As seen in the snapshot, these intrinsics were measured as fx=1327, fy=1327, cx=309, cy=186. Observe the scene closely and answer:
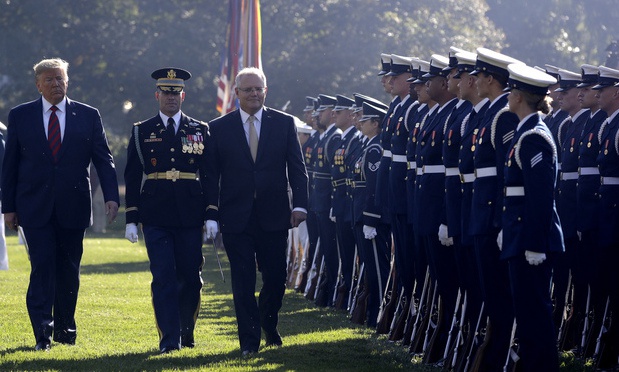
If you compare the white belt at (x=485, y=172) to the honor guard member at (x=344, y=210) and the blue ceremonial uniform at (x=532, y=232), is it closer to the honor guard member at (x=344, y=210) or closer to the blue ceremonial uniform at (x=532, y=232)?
the blue ceremonial uniform at (x=532, y=232)

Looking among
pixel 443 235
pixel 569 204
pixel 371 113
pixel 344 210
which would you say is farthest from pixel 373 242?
pixel 443 235

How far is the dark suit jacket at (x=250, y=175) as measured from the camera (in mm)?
10703

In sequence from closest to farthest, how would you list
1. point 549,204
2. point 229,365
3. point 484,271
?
point 549,204, point 484,271, point 229,365

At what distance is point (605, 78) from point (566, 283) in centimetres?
187

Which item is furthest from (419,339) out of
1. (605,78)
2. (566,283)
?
(605,78)

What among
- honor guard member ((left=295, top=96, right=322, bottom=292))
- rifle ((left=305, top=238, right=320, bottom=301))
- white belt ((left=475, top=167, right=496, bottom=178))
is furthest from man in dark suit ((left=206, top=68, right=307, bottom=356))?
honor guard member ((left=295, top=96, right=322, bottom=292))

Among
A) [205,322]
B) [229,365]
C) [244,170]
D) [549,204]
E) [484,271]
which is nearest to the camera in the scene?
[549,204]

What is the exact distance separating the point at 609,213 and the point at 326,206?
255 inches

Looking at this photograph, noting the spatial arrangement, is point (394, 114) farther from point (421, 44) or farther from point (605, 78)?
point (421, 44)

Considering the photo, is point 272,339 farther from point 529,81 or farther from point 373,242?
point 529,81

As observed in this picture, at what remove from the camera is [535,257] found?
807 centimetres

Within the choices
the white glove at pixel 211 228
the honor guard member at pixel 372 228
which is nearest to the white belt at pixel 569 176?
the honor guard member at pixel 372 228

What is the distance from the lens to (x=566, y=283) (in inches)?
456

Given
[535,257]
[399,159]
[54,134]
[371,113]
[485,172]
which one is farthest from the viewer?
[371,113]
